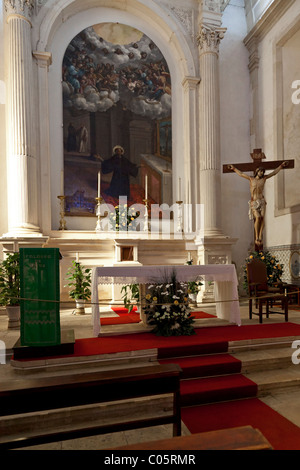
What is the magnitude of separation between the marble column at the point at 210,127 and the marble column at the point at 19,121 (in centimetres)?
444

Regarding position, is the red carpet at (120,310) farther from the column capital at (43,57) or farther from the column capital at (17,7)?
the column capital at (17,7)

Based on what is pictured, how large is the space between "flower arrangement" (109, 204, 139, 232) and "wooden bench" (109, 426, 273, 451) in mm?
7091

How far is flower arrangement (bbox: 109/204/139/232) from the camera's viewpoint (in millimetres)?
8445

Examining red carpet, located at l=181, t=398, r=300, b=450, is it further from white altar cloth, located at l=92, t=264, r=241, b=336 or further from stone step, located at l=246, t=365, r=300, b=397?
white altar cloth, located at l=92, t=264, r=241, b=336

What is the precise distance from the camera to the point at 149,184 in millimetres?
9125

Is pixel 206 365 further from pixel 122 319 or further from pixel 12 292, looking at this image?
pixel 12 292

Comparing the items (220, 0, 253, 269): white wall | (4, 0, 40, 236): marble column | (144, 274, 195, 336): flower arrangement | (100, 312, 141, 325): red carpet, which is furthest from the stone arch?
(144, 274, 195, 336): flower arrangement

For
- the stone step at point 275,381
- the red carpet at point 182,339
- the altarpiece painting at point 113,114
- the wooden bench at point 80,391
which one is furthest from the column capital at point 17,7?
the stone step at point 275,381

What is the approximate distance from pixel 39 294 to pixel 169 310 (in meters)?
1.79
